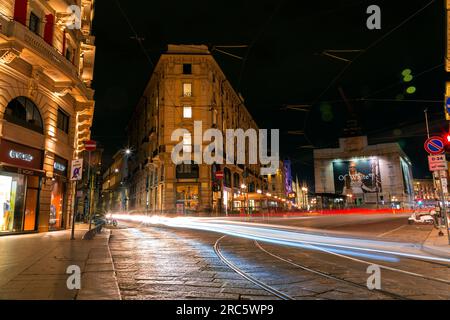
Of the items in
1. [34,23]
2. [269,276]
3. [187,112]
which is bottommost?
[269,276]

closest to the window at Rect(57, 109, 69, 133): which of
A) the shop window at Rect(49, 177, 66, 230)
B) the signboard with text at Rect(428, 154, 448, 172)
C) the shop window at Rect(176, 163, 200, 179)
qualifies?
the shop window at Rect(49, 177, 66, 230)

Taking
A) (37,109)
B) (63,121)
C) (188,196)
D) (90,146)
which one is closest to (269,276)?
(90,146)

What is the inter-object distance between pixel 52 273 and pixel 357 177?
113 meters

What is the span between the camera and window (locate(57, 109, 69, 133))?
1962cm

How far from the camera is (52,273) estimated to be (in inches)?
277

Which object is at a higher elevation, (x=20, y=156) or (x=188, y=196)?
(x=20, y=156)

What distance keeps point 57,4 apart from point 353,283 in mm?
18938

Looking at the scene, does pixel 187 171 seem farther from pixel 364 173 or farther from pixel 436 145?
pixel 364 173

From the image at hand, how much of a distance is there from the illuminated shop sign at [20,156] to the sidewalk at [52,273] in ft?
18.2

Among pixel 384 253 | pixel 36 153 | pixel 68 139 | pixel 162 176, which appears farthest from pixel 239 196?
pixel 384 253

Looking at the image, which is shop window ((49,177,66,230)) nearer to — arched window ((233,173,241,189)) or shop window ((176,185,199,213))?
shop window ((176,185,199,213))
